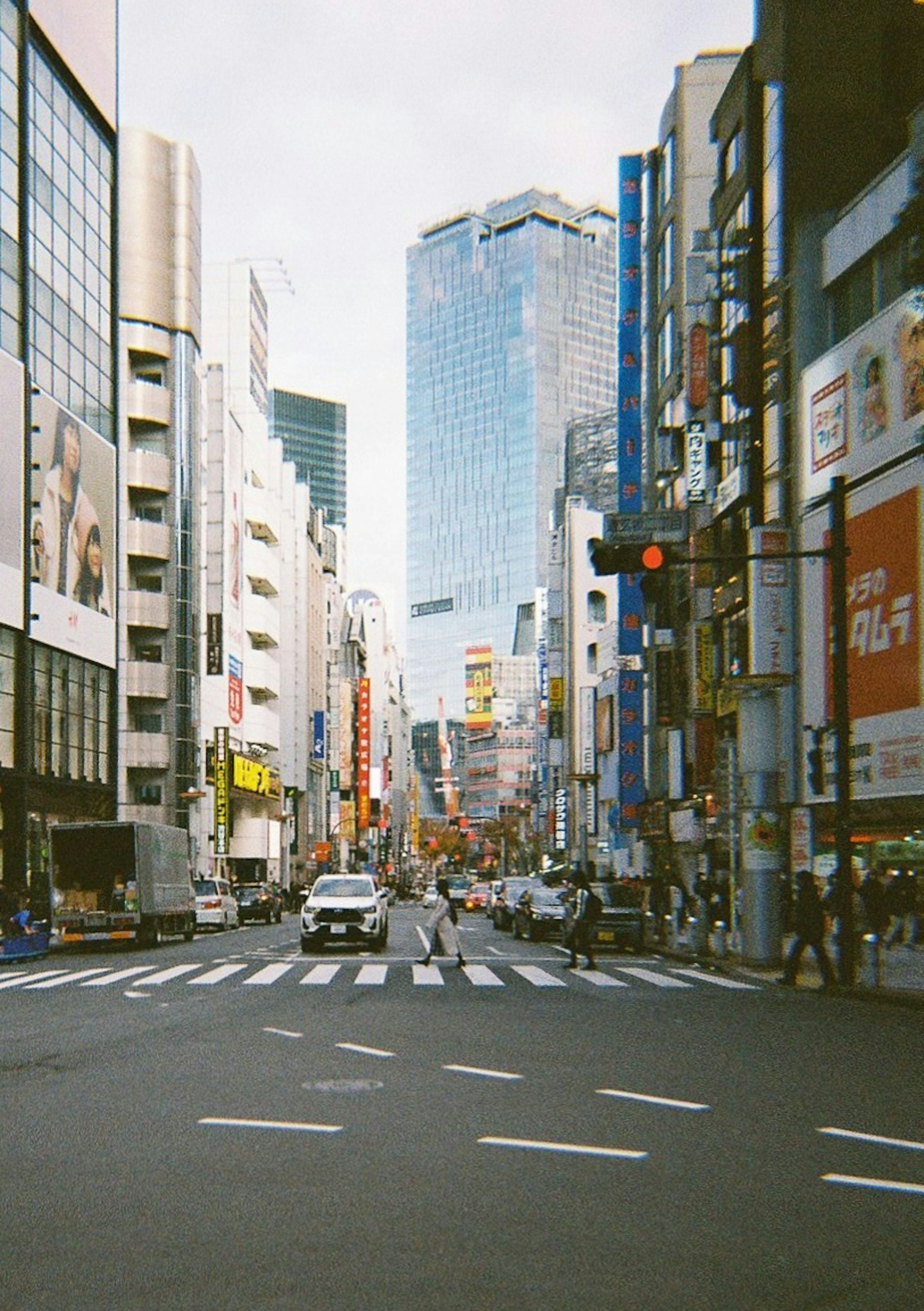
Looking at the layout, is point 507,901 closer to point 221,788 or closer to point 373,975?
point 373,975

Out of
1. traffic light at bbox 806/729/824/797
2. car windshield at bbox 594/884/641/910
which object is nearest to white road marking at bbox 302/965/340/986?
car windshield at bbox 594/884/641/910

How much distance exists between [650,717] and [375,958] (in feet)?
116

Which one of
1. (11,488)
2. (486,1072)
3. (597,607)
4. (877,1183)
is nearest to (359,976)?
(486,1072)

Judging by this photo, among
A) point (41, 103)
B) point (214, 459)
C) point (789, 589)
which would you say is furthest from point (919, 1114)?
point (214, 459)

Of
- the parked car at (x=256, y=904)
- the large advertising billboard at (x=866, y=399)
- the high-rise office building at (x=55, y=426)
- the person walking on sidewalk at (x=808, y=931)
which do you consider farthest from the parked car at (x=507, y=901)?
the person walking on sidewalk at (x=808, y=931)

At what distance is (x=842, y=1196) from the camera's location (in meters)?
7.95

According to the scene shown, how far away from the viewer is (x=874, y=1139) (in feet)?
31.8

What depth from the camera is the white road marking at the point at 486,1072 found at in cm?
1252

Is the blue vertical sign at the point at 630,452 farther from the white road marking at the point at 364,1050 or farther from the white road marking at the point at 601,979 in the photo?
the white road marking at the point at 364,1050

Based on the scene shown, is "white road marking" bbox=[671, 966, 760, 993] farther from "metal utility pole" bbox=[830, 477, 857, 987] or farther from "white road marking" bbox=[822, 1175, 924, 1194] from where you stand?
"white road marking" bbox=[822, 1175, 924, 1194]

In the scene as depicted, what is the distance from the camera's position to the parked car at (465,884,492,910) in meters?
83.2

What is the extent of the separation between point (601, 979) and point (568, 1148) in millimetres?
15820

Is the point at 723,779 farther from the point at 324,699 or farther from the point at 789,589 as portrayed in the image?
the point at 324,699

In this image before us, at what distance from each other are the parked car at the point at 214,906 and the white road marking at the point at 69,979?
21436 mm
